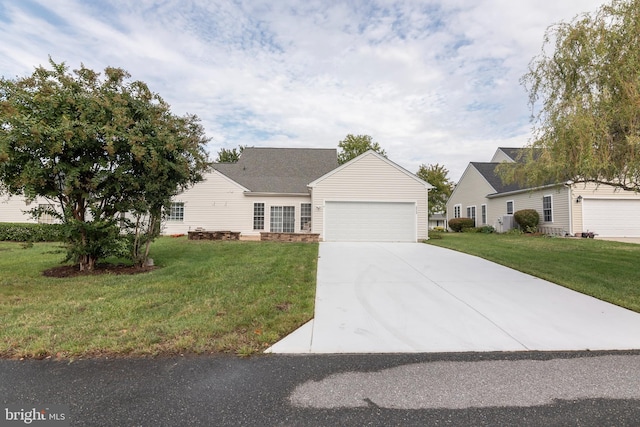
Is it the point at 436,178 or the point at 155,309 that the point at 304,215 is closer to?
the point at 155,309

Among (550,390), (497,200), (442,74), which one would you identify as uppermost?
(442,74)

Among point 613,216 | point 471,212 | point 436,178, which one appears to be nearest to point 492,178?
point 471,212

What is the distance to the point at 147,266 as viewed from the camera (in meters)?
8.65

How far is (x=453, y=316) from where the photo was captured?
488cm

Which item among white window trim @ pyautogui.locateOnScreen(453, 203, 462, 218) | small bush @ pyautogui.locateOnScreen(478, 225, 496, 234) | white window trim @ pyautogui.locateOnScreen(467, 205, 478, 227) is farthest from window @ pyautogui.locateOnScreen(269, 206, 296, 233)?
white window trim @ pyautogui.locateOnScreen(453, 203, 462, 218)

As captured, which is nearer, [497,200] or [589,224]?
[589,224]

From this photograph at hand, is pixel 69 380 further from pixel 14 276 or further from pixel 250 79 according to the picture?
pixel 250 79

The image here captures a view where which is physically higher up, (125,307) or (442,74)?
(442,74)

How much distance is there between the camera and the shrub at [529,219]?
19.1m

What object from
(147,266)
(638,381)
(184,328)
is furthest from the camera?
(147,266)

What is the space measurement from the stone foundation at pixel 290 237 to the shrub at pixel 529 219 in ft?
42.0

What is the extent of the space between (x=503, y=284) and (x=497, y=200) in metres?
18.3

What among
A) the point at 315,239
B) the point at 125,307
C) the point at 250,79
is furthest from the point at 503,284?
the point at 250,79

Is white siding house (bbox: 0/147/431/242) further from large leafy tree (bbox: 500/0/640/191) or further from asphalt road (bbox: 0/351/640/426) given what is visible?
asphalt road (bbox: 0/351/640/426)
